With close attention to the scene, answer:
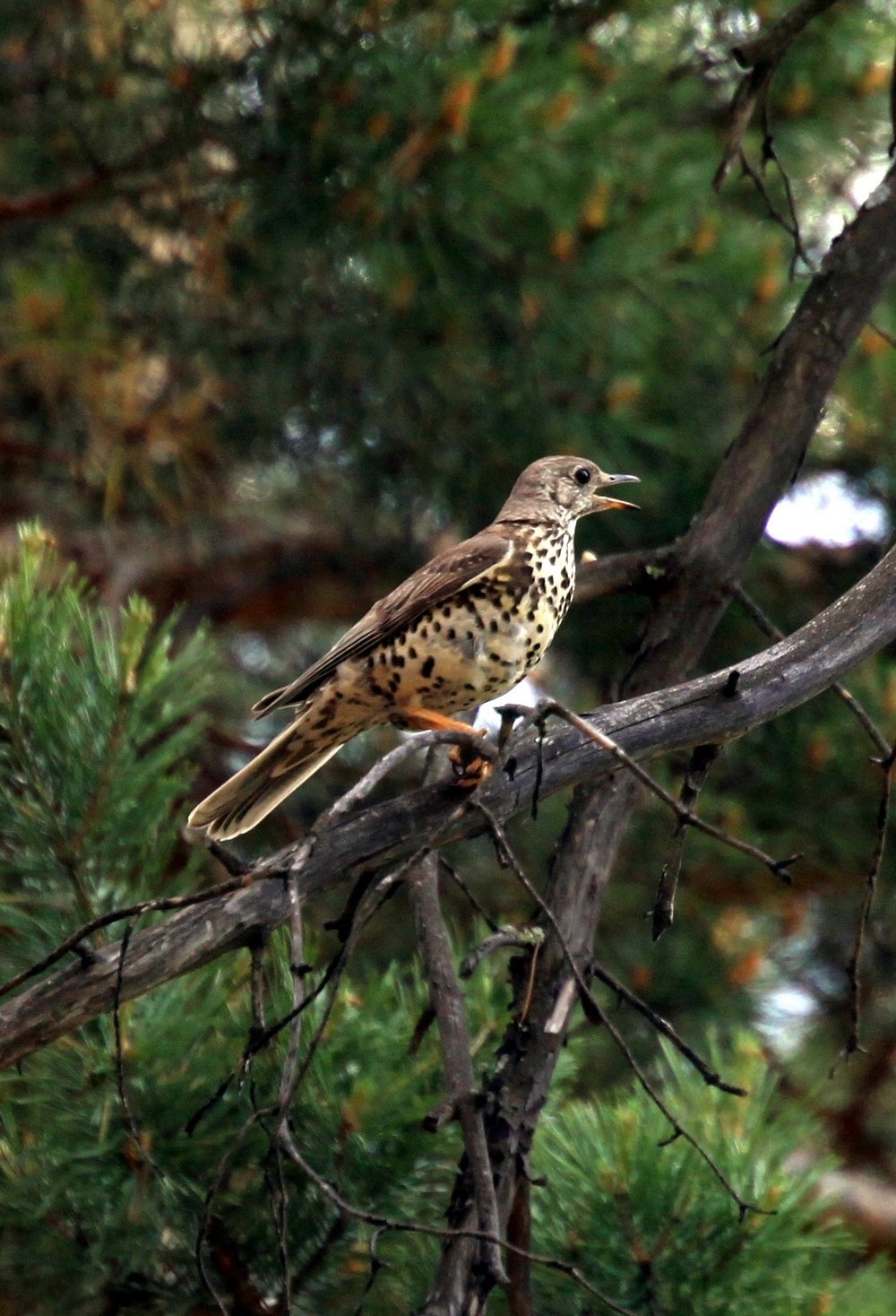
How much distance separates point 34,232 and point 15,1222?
264 cm

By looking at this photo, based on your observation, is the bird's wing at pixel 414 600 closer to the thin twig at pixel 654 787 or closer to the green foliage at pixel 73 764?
the green foliage at pixel 73 764

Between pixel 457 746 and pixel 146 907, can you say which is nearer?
pixel 146 907

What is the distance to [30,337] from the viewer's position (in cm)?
394

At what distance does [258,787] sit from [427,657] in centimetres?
35

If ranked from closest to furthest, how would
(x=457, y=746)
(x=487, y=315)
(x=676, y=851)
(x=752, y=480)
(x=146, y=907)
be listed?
1. (x=146, y=907)
2. (x=676, y=851)
3. (x=457, y=746)
4. (x=752, y=480)
5. (x=487, y=315)

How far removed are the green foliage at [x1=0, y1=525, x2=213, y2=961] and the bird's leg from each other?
0.40 metres

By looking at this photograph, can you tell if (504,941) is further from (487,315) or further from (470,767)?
(487,315)

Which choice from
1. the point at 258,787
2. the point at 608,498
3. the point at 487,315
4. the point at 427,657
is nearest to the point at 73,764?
the point at 258,787

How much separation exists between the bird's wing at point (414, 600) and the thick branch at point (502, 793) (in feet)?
2.60

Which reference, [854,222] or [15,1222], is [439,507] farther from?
[15,1222]

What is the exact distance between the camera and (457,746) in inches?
86.7

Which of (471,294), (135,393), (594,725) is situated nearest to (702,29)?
(471,294)

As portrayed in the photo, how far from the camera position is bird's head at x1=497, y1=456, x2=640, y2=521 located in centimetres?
295

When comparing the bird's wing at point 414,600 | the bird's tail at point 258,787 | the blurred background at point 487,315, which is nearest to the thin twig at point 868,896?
the bird's wing at point 414,600
